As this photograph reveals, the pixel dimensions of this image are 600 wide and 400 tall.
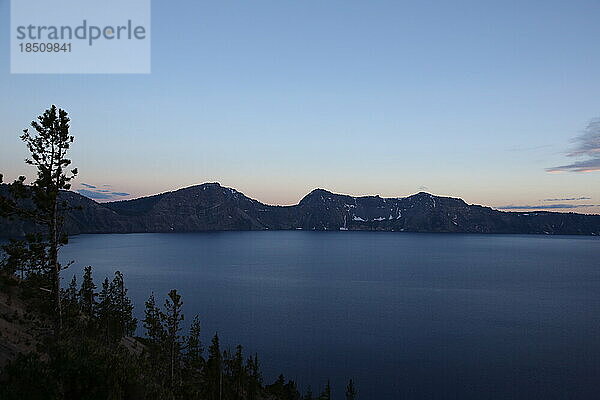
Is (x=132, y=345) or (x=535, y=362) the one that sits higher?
(x=132, y=345)

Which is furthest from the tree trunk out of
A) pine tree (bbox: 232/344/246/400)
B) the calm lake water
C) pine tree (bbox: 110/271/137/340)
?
pine tree (bbox: 110/271/137/340)

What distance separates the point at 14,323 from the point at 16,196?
17.1 m

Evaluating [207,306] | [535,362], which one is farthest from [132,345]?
[535,362]

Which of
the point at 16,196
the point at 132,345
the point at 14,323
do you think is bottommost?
the point at 132,345

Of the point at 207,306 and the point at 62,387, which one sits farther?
the point at 207,306

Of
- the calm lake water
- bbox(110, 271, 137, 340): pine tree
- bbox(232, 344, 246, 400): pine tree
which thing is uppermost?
bbox(110, 271, 137, 340): pine tree

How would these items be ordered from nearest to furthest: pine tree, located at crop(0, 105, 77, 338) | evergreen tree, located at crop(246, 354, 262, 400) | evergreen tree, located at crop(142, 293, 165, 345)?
pine tree, located at crop(0, 105, 77, 338) → evergreen tree, located at crop(142, 293, 165, 345) → evergreen tree, located at crop(246, 354, 262, 400)

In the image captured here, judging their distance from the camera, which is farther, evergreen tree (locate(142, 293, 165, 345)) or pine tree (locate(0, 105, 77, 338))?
evergreen tree (locate(142, 293, 165, 345))

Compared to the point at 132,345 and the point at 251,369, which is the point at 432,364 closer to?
the point at 251,369

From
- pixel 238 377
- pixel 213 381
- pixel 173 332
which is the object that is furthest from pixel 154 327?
pixel 238 377

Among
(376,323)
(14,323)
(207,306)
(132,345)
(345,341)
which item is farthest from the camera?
(207,306)

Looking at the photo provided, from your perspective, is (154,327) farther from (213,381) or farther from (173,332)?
(213,381)

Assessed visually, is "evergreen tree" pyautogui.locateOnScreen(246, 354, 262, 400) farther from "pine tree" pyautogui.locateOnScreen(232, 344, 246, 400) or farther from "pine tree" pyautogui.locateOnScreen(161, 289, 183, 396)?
"pine tree" pyautogui.locateOnScreen(161, 289, 183, 396)

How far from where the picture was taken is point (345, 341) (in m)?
84.9
